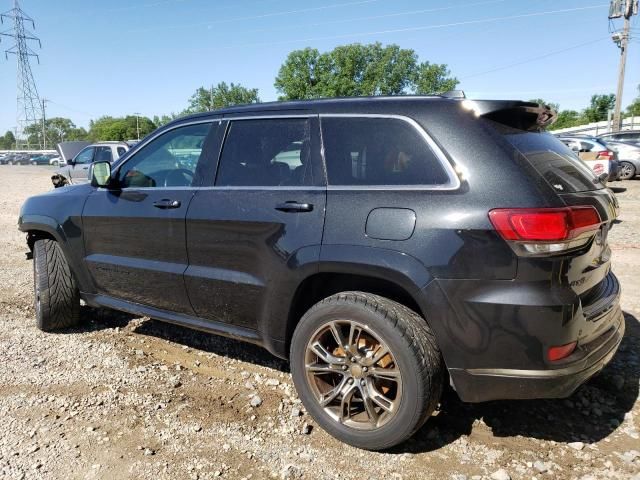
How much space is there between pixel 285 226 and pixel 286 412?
3.84ft

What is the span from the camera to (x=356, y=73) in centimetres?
6191

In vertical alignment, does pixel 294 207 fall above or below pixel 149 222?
above

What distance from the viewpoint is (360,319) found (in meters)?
2.69

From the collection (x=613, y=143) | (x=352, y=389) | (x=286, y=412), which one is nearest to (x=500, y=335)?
(x=352, y=389)

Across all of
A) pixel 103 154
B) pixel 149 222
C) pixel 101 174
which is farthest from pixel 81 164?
pixel 149 222

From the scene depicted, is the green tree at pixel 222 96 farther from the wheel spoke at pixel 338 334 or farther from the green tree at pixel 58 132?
the wheel spoke at pixel 338 334

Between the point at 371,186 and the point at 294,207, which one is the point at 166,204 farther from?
the point at 371,186

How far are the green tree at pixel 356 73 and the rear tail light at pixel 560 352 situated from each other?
57.7m

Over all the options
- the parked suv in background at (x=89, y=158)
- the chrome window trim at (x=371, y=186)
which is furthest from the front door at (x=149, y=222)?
the parked suv in background at (x=89, y=158)

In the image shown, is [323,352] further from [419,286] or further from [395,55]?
[395,55]

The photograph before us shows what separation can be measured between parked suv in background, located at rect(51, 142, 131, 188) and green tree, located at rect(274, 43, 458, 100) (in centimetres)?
4501

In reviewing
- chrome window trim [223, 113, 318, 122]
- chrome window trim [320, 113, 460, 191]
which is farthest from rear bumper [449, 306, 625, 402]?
chrome window trim [223, 113, 318, 122]

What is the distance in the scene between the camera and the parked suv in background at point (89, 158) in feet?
48.2

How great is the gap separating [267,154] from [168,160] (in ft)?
3.30
